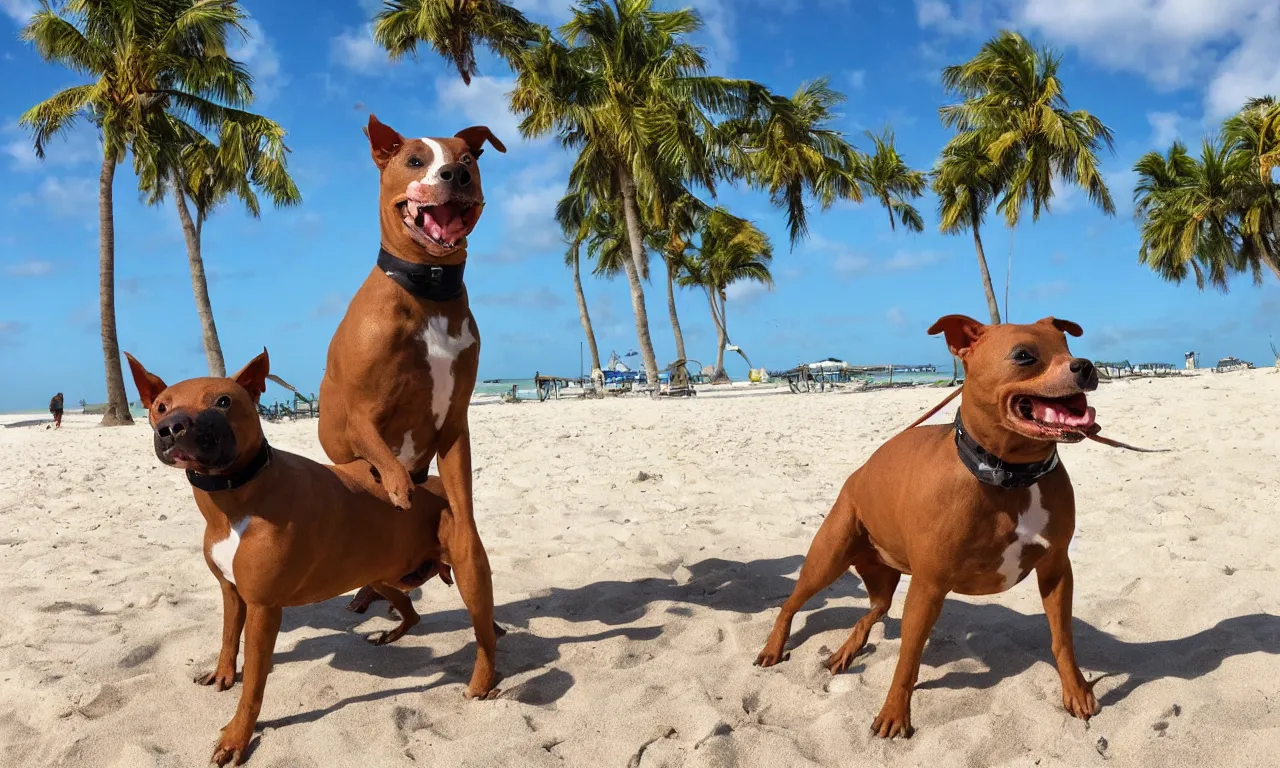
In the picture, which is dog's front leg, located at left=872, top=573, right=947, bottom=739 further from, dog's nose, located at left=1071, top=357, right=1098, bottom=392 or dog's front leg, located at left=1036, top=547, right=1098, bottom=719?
dog's nose, located at left=1071, top=357, right=1098, bottom=392

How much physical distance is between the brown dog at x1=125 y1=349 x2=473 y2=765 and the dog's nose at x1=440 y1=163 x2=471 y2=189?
3.22 feet

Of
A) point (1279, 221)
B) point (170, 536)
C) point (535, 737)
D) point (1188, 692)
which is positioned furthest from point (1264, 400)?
point (1279, 221)

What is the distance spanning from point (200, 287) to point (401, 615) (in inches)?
658

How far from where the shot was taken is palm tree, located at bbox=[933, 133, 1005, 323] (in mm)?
25781

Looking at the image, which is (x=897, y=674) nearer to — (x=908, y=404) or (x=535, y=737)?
(x=535, y=737)

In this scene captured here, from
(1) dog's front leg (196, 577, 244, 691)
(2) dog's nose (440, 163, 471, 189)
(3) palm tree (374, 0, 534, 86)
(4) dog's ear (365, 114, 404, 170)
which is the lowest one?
(1) dog's front leg (196, 577, 244, 691)

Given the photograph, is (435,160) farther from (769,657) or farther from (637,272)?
(637,272)

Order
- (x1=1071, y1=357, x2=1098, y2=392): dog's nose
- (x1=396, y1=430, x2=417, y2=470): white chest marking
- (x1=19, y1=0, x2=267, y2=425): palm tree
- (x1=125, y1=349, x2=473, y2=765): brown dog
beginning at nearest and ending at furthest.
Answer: (x1=1071, y1=357, x2=1098, y2=392): dog's nose < (x1=125, y1=349, x2=473, y2=765): brown dog < (x1=396, y1=430, x2=417, y2=470): white chest marking < (x1=19, y1=0, x2=267, y2=425): palm tree

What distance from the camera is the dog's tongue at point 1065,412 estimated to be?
2.56 m

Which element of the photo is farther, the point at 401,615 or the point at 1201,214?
the point at 1201,214

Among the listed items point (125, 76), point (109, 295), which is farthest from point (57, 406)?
point (125, 76)

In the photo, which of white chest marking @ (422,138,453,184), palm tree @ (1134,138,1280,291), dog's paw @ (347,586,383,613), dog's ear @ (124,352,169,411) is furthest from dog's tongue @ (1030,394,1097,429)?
palm tree @ (1134,138,1280,291)

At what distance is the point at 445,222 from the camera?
3.10 metres

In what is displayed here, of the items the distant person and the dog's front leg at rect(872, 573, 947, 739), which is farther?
the distant person
